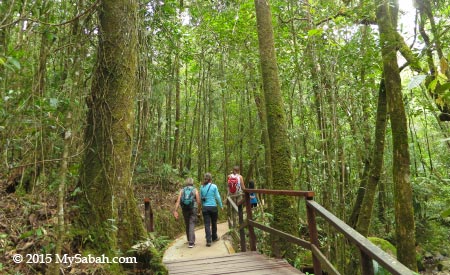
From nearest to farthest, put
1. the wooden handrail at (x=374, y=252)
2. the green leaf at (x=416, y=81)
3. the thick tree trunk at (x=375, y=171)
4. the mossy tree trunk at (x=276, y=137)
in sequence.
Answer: the green leaf at (x=416, y=81)
the wooden handrail at (x=374, y=252)
the mossy tree trunk at (x=276, y=137)
the thick tree trunk at (x=375, y=171)

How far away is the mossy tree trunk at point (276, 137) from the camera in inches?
225

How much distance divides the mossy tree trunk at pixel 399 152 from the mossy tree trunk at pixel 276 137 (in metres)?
1.72

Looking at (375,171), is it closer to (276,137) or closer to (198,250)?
(276,137)

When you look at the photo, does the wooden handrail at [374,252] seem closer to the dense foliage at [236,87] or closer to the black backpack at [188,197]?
the dense foliage at [236,87]

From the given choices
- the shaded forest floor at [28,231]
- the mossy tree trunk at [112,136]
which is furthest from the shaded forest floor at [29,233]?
the mossy tree trunk at [112,136]

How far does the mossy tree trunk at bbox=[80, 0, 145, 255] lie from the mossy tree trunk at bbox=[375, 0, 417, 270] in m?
4.10

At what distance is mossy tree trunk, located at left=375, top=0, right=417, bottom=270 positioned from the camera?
527 centimetres

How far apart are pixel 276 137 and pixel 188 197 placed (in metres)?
2.61

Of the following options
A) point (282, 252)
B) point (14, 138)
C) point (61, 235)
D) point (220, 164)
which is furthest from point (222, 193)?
point (61, 235)

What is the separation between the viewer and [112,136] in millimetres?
4434

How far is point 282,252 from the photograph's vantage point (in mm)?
5734

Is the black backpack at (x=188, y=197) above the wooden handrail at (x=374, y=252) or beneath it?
beneath

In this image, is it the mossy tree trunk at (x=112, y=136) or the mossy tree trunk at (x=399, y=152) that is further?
the mossy tree trunk at (x=399, y=152)

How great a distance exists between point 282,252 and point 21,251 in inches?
157
